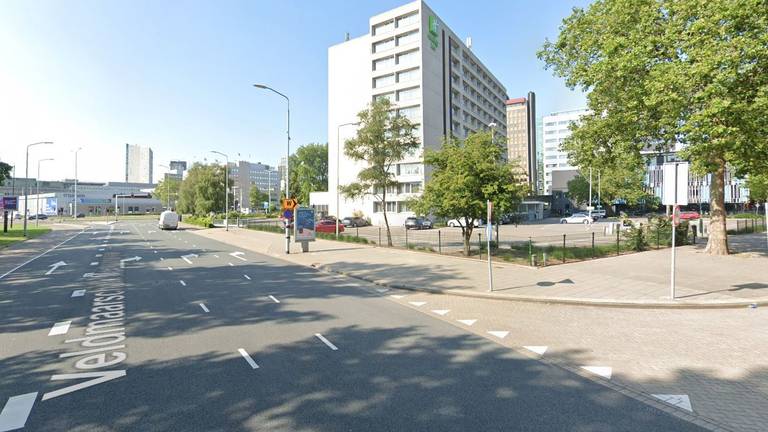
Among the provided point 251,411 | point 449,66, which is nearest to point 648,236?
point 251,411

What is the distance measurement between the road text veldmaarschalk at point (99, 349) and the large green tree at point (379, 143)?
53.3 ft

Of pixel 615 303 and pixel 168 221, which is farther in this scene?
pixel 168 221

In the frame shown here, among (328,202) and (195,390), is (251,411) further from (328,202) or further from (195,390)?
(328,202)

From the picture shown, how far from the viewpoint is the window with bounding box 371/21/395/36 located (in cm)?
5941

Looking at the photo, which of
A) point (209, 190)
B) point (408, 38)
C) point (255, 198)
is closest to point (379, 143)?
point (408, 38)

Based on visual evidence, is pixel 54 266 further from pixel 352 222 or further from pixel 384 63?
pixel 384 63

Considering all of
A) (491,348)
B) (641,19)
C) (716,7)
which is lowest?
(491,348)

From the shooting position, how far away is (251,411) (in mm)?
4719

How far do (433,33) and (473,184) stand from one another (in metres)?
47.1

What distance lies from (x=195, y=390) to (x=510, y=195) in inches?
582

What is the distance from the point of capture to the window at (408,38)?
→ 57.0 meters

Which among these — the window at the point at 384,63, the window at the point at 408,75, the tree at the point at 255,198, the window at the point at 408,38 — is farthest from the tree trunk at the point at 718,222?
the tree at the point at 255,198

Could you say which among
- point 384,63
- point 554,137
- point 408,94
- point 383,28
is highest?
point 554,137

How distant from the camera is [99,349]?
6855mm
